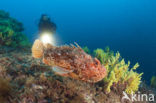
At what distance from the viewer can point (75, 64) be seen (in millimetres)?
3322

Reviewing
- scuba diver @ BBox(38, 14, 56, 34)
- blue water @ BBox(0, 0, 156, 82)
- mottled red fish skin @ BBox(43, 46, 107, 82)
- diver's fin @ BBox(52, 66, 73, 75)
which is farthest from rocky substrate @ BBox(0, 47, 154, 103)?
blue water @ BBox(0, 0, 156, 82)

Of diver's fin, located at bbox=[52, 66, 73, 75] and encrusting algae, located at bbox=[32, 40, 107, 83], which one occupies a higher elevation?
encrusting algae, located at bbox=[32, 40, 107, 83]

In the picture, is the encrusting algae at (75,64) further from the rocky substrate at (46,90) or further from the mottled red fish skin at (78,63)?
the rocky substrate at (46,90)

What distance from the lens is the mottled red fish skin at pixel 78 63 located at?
3.25 metres

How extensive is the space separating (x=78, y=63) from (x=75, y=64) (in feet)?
0.30

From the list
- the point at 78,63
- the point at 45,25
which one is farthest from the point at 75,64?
the point at 45,25

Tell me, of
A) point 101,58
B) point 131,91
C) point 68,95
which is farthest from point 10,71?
point 131,91

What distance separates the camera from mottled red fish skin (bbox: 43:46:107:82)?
10.7 feet

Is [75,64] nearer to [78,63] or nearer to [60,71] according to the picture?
[78,63]

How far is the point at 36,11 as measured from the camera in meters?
144

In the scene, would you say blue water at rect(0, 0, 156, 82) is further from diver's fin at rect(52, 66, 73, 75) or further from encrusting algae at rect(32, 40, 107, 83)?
diver's fin at rect(52, 66, 73, 75)

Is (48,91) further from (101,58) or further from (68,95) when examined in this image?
(101,58)

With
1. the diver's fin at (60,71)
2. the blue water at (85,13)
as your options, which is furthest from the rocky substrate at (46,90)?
the blue water at (85,13)

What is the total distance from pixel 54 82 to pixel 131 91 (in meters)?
2.83
